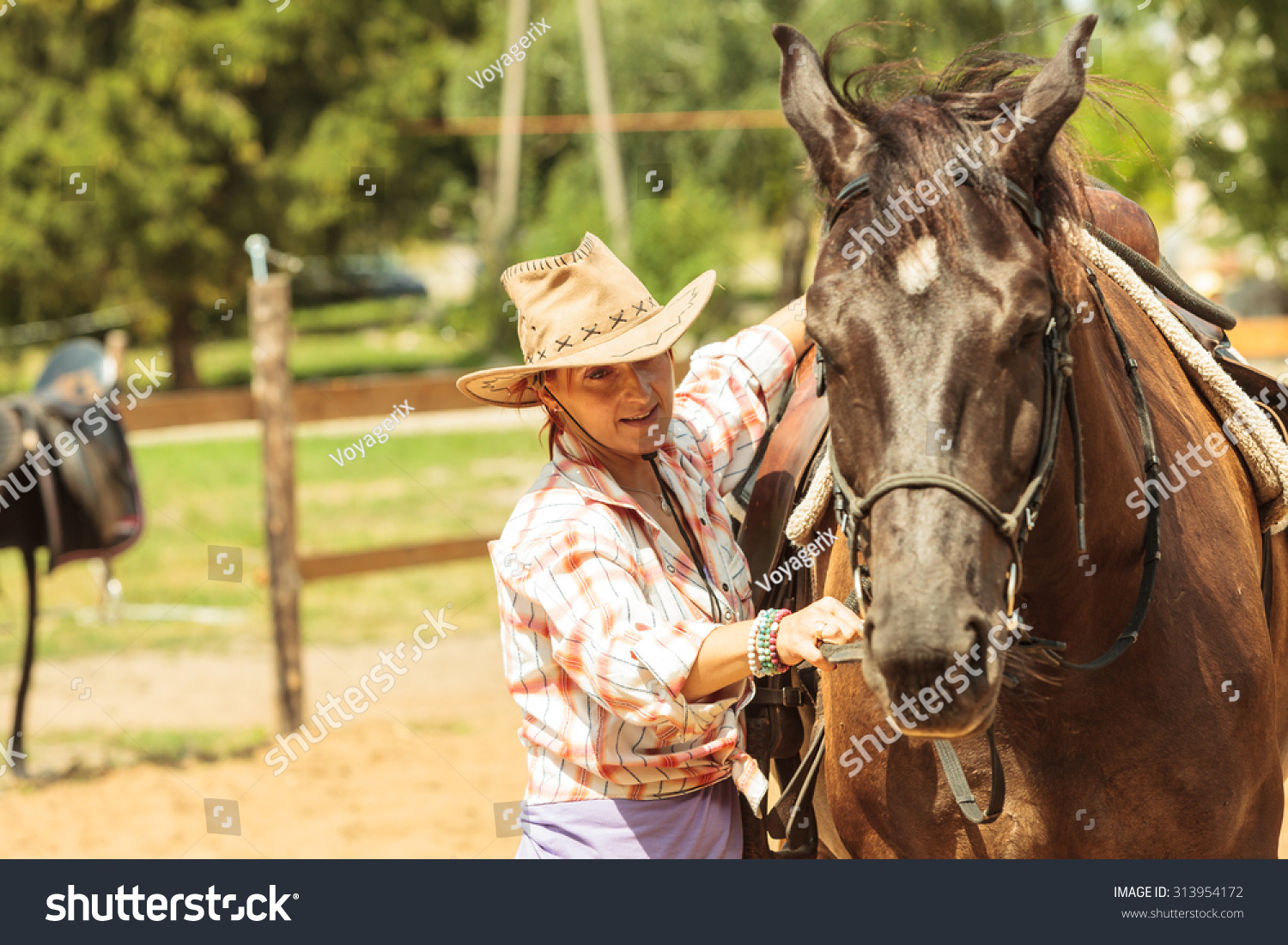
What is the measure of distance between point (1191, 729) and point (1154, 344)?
81 cm

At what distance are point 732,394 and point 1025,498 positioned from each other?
1.01 m

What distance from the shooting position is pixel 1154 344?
241 cm

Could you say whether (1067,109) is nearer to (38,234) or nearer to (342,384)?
(342,384)

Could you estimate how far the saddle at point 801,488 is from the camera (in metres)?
2.52

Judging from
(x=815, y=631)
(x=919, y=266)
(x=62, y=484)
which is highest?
(x=62, y=484)

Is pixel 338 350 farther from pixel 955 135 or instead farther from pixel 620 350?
pixel 955 135

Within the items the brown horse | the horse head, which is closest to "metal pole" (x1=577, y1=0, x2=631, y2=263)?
the brown horse

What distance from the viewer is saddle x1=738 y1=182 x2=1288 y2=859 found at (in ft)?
8.25

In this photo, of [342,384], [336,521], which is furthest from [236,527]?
[342,384]

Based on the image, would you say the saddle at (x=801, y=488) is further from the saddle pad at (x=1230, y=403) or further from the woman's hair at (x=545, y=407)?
the woman's hair at (x=545, y=407)

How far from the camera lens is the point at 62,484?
6047 millimetres

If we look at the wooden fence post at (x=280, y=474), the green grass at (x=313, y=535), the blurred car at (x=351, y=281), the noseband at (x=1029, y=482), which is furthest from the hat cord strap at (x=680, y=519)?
the blurred car at (x=351, y=281)

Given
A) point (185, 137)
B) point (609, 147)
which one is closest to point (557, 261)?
point (609, 147)

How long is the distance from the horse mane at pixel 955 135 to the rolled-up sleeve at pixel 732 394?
69 cm
